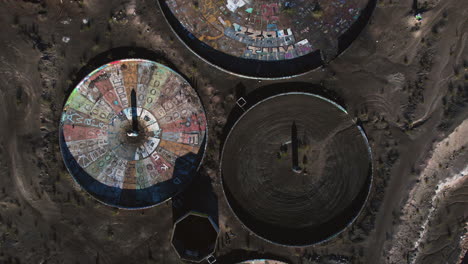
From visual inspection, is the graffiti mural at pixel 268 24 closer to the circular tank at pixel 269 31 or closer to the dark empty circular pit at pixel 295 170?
the circular tank at pixel 269 31

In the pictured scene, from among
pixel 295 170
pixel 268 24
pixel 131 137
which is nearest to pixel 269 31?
pixel 268 24

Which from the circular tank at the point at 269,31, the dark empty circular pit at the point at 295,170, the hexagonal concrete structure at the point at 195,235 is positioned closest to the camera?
the hexagonal concrete structure at the point at 195,235

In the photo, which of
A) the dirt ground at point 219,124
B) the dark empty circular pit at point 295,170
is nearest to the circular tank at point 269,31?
the dirt ground at point 219,124

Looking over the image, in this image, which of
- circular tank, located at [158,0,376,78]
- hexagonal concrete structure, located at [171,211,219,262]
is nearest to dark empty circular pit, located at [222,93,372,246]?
hexagonal concrete structure, located at [171,211,219,262]

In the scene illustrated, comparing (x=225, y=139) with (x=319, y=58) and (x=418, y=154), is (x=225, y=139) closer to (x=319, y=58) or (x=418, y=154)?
(x=319, y=58)

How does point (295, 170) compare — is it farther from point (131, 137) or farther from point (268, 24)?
point (131, 137)

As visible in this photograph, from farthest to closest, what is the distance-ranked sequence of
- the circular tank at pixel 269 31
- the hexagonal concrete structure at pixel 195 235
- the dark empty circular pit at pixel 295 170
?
1. the circular tank at pixel 269 31
2. the dark empty circular pit at pixel 295 170
3. the hexagonal concrete structure at pixel 195 235

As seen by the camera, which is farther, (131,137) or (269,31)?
(269,31)
